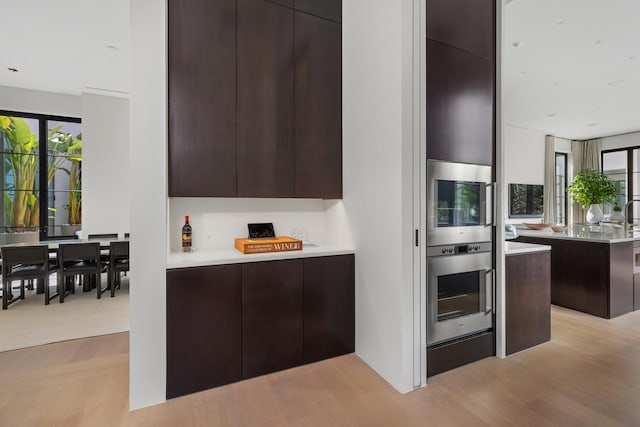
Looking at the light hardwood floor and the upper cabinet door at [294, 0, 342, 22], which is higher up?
the upper cabinet door at [294, 0, 342, 22]

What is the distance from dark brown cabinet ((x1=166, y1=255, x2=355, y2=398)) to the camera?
6.53 ft

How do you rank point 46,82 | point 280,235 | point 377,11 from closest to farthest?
point 377,11, point 280,235, point 46,82

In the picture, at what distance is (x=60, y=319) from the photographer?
3.46 metres

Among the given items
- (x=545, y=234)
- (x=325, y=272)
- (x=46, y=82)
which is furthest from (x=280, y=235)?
(x=46, y=82)

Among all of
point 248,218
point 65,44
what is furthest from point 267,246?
point 65,44

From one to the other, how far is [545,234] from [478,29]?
2751 millimetres

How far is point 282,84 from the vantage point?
2.49 meters

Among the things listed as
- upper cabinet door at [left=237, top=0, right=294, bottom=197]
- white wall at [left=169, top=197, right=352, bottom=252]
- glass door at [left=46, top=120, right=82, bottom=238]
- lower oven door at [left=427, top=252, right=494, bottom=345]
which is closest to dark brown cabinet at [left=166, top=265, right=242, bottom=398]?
white wall at [left=169, top=197, right=352, bottom=252]

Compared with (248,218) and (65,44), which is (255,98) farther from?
(65,44)

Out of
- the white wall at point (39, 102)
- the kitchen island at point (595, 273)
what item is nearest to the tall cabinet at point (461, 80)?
the kitchen island at point (595, 273)

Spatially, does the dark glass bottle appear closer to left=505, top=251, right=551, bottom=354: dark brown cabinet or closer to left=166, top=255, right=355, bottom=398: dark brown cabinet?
left=166, top=255, right=355, bottom=398: dark brown cabinet

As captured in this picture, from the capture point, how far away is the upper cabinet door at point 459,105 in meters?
2.23

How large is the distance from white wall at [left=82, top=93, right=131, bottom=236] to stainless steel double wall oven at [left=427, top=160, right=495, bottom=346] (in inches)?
235

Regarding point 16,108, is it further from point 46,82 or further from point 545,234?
point 545,234
